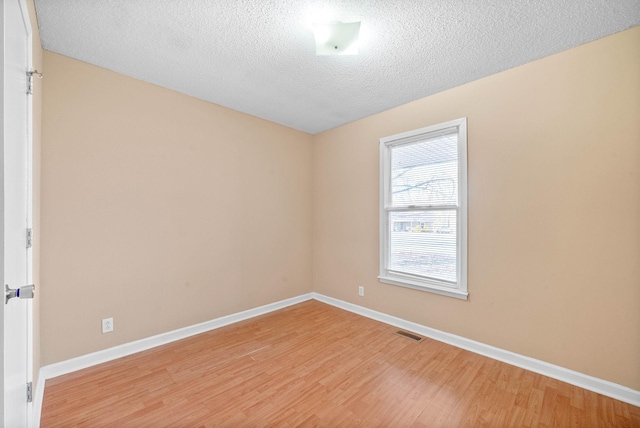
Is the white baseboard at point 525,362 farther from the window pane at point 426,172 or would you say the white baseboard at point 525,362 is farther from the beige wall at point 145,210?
the beige wall at point 145,210

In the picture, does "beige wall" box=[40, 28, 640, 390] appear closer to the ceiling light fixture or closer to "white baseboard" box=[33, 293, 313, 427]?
"white baseboard" box=[33, 293, 313, 427]

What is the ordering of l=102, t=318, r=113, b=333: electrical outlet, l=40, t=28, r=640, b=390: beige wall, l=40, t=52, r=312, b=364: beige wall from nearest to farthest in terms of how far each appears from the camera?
l=40, t=28, r=640, b=390: beige wall
l=40, t=52, r=312, b=364: beige wall
l=102, t=318, r=113, b=333: electrical outlet

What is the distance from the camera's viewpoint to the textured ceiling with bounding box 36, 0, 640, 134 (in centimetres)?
173

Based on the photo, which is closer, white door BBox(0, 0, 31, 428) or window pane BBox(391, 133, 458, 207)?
white door BBox(0, 0, 31, 428)

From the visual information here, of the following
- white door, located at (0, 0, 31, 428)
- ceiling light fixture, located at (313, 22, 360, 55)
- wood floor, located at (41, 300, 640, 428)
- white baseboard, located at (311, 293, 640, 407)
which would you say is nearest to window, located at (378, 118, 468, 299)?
white baseboard, located at (311, 293, 640, 407)

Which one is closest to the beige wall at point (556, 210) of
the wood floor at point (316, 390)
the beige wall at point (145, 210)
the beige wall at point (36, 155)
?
the wood floor at point (316, 390)

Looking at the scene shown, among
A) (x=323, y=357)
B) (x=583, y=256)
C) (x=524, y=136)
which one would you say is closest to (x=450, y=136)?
(x=524, y=136)

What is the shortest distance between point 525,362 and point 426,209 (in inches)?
63.5

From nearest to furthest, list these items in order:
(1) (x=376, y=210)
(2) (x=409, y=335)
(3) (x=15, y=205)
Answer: (3) (x=15, y=205) < (2) (x=409, y=335) < (1) (x=376, y=210)

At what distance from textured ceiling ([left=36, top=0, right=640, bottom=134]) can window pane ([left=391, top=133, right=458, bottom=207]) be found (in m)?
0.60

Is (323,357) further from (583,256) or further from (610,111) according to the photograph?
(610,111)

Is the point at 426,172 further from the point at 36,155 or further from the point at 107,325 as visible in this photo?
the point at 107,325

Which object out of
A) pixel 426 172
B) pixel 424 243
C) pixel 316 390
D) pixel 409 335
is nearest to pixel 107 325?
pixel 316 390

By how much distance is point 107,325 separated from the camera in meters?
2.41
